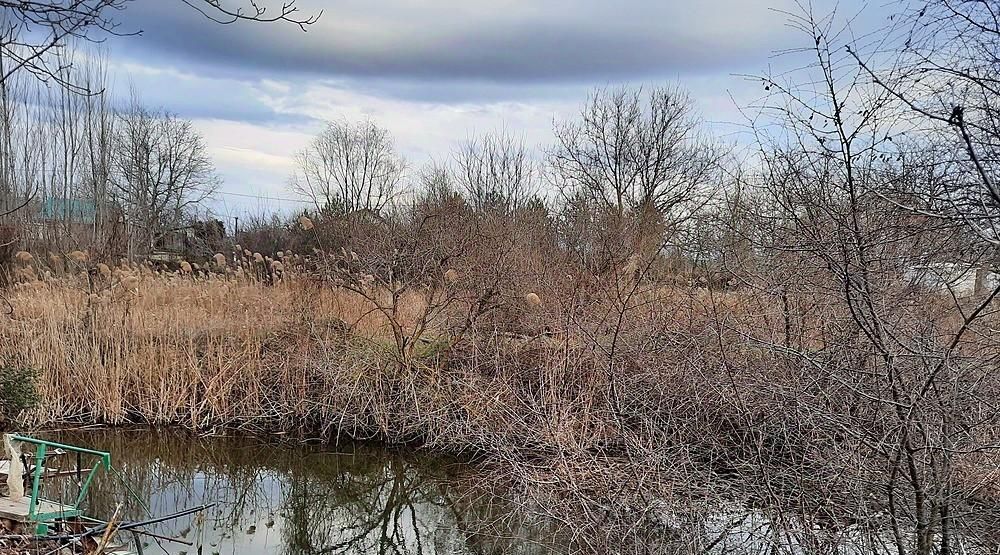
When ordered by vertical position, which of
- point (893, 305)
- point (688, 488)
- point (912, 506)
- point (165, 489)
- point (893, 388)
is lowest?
point (165, 489)

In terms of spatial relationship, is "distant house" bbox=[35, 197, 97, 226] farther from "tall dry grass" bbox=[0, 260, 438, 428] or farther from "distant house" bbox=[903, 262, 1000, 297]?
"distant house" bbox=[903, 262, 1000, 297]

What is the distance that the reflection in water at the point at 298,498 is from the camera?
506cm

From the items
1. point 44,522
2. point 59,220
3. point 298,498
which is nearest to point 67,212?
point 59,220

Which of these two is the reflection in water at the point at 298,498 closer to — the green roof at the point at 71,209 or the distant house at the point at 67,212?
the distant house at the point at 67,212

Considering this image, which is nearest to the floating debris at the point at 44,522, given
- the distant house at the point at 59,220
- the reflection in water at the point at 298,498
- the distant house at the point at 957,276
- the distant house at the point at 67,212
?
the reflection in water at the point at 298,498

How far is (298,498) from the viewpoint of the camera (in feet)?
19.5

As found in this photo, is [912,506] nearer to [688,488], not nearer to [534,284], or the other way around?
[688,488]

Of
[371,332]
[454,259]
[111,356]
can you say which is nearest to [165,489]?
[111,356]

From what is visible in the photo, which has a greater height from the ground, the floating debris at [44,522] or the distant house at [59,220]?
the distant house at [59,220]

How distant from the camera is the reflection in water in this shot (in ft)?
16.6

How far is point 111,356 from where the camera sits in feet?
24.0

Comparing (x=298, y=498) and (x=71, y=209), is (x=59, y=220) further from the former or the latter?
(x=298, y=498)

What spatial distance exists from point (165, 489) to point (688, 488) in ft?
14.3

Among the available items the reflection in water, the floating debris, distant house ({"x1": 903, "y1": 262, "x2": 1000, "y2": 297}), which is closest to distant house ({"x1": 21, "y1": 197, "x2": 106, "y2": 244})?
the reflection in water
